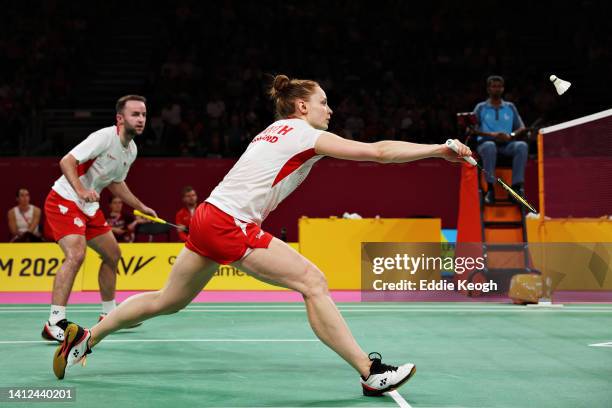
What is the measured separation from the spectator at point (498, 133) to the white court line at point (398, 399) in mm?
6279

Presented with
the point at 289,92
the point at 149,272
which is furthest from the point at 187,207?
the point at 289,92

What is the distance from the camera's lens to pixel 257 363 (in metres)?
6.06

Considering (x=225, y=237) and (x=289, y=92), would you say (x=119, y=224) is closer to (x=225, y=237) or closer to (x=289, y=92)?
(x=289, y=92)

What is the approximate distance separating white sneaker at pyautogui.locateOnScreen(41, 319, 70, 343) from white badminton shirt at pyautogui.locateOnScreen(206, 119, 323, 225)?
2.63m

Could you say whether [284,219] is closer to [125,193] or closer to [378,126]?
[378,126]

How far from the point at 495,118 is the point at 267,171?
664 centimetres

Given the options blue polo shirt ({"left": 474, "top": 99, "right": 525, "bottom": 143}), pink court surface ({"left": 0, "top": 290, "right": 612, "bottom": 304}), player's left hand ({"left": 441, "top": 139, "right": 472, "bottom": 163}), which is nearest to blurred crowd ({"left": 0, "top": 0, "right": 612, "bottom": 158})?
pink court surface ({"left": 0, "top": 290, "right": 612, "bottom": 304})

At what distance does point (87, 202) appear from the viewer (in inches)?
278

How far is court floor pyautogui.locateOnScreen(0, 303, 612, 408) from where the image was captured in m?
4.85

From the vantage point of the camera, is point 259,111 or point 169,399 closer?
point 169,399

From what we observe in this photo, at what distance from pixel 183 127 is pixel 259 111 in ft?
5.69

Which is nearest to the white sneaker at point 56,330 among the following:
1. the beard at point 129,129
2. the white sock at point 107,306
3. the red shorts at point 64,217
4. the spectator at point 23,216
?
the red shorts at point 64,217

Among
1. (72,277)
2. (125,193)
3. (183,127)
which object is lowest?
(72,277)

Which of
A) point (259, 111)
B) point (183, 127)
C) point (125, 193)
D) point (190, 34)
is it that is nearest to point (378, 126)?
point (259, 111)
